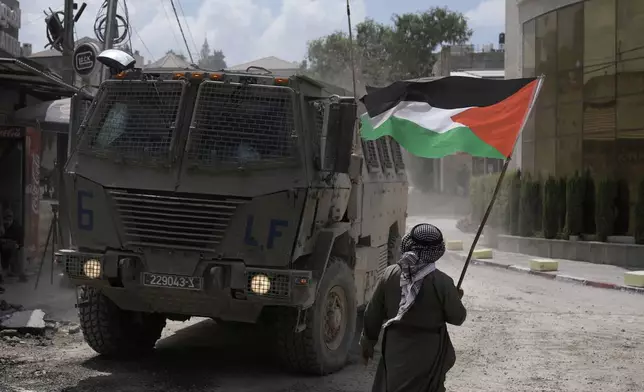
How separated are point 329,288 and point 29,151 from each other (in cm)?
711

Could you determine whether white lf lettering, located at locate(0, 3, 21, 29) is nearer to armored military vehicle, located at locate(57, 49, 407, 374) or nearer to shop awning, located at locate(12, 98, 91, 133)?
shop awning, located at locate(12, 98, 91, 133)

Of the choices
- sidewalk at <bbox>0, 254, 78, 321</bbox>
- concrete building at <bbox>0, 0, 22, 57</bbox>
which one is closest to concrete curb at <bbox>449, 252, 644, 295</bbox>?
sidewalk at <bbox>0, 254, 78, 321</bbox>

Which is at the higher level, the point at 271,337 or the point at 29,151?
the point at 29,151

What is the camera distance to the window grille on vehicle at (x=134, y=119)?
22.0ft

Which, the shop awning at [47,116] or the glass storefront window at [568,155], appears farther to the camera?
the glass storefront window at [568,155]

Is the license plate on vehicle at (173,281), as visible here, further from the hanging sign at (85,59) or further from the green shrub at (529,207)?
the green shrub at (529,207)

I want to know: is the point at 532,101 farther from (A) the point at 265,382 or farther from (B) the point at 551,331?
(B) the point at 551,331

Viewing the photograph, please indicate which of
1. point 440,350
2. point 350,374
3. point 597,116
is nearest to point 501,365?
point 350,374

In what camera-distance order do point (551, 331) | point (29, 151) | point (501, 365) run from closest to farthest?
point (501, 365) < point (551, 331) < point (29, 151)

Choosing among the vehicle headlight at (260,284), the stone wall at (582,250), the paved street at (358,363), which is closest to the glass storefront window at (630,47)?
the stone wall at (582,250)

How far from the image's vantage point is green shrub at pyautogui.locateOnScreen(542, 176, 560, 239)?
19.3 metres

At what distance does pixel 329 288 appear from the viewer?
7.02m

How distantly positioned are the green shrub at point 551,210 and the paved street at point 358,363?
332 inches

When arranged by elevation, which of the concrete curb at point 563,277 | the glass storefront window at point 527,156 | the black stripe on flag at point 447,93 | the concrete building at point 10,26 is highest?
the concrete building at point 10,26
